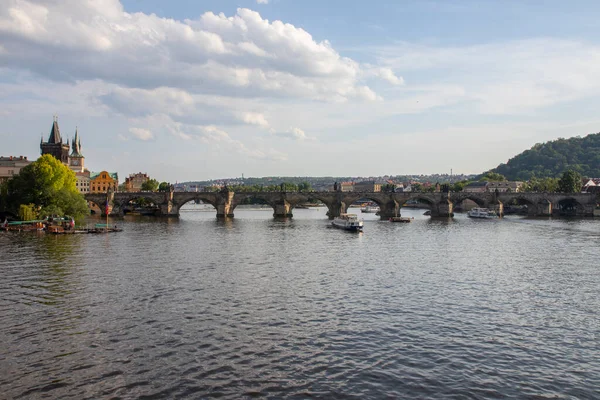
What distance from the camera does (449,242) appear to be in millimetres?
67250

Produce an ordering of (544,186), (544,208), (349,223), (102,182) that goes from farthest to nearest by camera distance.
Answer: (544,186) → (102,182) → (544,208) → (349,223)

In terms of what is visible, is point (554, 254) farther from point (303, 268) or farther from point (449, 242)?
point (303, 268)

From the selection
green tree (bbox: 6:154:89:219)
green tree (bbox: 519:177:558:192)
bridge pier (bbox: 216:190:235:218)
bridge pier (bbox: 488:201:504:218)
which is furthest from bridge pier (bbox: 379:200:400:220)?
green tree (bbox: 6:154:89:219)

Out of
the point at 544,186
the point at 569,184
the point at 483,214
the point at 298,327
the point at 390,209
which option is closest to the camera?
the point at 298,327

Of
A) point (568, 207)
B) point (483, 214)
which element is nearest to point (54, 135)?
point (483, 214)

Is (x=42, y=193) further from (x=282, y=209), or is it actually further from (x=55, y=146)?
(x=55, y=146)

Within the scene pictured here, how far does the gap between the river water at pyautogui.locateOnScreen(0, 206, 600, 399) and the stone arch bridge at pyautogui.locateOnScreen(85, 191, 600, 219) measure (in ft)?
242

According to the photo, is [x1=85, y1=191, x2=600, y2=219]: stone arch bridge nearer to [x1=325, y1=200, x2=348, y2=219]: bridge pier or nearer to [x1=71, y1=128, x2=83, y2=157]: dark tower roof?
[x1=325, y1=200, x2=348, y2=219]: bridge pier

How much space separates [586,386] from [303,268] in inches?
1094

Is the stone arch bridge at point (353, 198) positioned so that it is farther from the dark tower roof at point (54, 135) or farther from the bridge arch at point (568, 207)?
the dark tower roof at point (54, 135)

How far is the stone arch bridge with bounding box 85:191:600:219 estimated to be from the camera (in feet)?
411

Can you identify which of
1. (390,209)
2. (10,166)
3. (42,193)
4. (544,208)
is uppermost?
(10,166)

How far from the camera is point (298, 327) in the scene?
26.3 meters

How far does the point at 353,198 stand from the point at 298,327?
98625 millimetres
